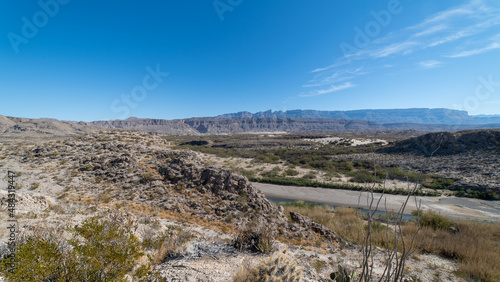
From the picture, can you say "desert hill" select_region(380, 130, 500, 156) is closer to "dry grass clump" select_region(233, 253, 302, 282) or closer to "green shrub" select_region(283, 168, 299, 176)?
"green shrub" select_region(283, 168, 299, 176)

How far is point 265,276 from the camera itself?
11.9ft

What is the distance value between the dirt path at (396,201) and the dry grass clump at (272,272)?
10.9 m

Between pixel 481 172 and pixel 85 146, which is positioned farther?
pixel 481 172

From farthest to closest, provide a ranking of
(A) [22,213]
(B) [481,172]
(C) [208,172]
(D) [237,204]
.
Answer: (B) [481,172] → (C) [208,172] → (D) [237,204] → (A) [22,213]

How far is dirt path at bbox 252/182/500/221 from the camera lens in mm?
14508

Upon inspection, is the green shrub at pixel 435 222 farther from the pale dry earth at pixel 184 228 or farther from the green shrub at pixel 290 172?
the green shrub at pixel 290 172

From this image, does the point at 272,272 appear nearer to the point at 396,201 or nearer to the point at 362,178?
the point at 396,201

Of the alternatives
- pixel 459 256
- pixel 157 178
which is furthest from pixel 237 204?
pixel 459 256

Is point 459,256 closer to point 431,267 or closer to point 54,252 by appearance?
point 431,267

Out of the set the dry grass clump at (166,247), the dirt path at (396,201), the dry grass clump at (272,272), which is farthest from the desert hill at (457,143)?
the dry grass clump at (166,247)

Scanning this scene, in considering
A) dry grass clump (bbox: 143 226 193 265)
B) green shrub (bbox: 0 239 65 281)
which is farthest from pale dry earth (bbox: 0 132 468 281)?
green shrub (bbox: 0 239 65 281)

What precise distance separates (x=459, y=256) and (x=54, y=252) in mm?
10970

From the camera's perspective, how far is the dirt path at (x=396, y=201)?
1451 centimetres

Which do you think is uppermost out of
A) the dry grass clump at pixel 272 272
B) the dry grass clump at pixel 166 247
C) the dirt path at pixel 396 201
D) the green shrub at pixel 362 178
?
the dry grass clump at pixel 272 272
